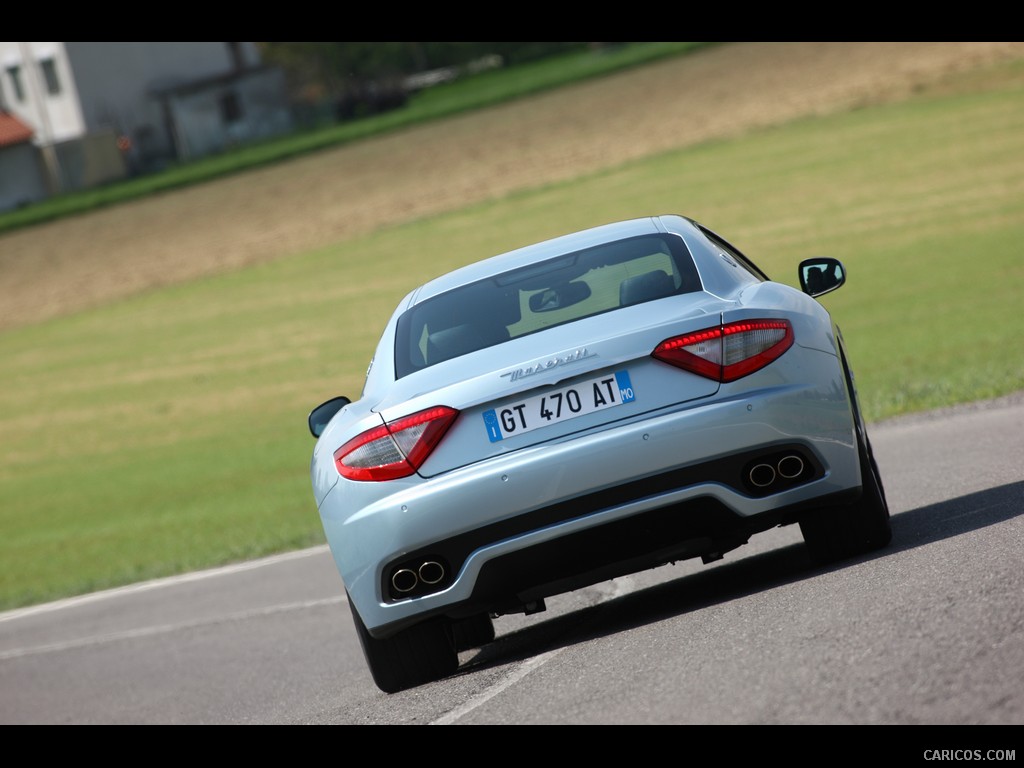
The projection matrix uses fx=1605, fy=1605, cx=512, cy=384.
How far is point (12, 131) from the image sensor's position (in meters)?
80.2

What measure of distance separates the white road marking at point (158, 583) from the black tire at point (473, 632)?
532 cm

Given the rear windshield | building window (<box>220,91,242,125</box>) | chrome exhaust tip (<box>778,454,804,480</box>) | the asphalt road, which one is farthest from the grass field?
building window (<box>220,91,242,125</box>)

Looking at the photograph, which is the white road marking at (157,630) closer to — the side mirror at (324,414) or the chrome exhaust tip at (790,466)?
the side mirror at (324,414)

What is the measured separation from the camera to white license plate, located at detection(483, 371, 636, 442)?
18.7 feet

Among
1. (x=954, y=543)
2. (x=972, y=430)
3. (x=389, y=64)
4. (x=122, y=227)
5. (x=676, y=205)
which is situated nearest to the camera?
(x=954, y=543)

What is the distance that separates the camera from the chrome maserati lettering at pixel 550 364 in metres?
5.70

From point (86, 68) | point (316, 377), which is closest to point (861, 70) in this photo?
point (316, 377)

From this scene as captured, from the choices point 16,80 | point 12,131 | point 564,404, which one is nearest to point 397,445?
point 564,404

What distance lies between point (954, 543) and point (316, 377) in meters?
19.0

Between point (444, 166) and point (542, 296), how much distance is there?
42.1 metres

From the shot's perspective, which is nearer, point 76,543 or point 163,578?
point 163,578

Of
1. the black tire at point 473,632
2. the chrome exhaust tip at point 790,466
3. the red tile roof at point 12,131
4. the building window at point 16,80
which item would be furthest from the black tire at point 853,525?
the building window at point 16,80

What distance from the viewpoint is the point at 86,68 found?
81.5m
